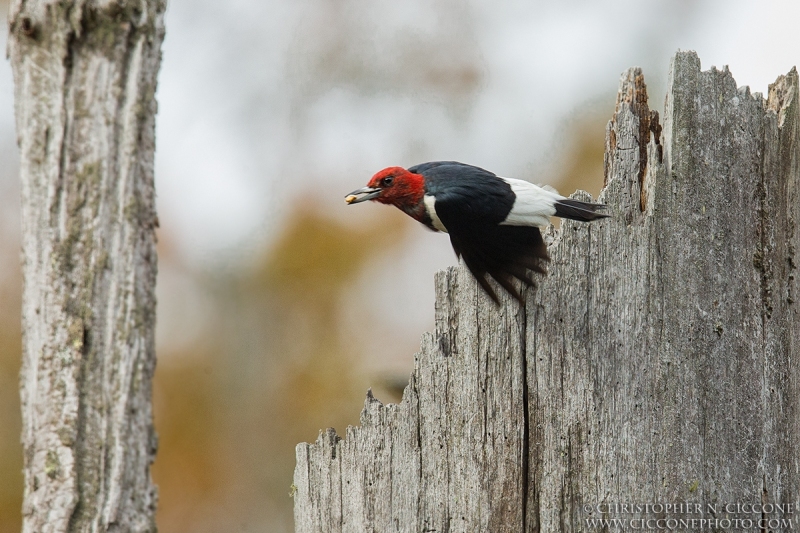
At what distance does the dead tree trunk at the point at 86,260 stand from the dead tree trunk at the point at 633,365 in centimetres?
107

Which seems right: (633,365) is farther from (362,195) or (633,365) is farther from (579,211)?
(362,195)

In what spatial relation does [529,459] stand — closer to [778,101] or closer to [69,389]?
[69,389]

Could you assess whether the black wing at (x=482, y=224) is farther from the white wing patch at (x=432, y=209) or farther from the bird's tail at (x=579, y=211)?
the bird's tail at (x=579, y=211)

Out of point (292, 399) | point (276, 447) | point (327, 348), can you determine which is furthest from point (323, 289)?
point (276, 447)

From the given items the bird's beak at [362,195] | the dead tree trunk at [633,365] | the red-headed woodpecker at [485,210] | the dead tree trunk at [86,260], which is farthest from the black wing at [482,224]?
the dead tree trunk at [86,260]

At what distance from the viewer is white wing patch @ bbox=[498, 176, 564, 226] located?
3053mm

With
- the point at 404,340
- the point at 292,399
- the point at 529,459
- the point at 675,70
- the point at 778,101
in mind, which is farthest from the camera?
the point at 292,399

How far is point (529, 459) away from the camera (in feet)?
9.11

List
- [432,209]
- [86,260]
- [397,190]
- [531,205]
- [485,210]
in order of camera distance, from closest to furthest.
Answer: [86,260]
[531,205]
[485,210]
[432,209]
[397,190]

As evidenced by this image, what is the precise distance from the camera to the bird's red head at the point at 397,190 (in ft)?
11.7

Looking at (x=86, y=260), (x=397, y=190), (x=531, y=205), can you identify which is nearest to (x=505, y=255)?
(x=531, y=205)

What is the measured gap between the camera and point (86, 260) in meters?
2.27

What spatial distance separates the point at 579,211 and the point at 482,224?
543mm

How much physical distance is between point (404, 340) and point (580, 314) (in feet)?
16.9
